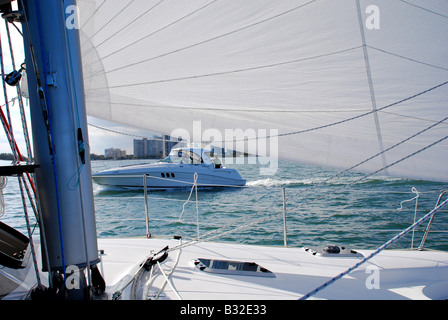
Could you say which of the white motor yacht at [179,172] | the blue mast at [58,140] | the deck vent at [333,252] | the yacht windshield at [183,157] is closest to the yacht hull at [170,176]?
the white motor yacht at [179,172]

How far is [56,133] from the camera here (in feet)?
3.81

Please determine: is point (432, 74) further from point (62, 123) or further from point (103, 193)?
point (103, 193)

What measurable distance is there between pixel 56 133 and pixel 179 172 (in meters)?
14.0

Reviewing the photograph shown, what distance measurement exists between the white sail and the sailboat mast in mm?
674

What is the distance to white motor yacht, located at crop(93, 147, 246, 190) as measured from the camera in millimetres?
14805

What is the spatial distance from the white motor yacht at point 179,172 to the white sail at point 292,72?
12.8 meters

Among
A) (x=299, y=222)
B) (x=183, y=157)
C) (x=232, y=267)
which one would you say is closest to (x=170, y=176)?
(x=183, y=157)

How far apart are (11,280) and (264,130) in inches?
56.6

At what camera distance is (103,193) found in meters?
14.8

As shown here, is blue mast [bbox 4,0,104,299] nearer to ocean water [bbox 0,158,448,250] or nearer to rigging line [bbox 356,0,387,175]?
rigging line [bbox 356,0,387,175]

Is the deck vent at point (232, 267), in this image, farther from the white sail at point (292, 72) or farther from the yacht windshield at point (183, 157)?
the yacht windshield at point (183, 157)

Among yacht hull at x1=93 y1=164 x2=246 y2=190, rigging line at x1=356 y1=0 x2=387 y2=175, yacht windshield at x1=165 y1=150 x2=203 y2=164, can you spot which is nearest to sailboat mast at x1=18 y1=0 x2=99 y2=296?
rigging line at x1=356 y1=0 x2=387 y2=175

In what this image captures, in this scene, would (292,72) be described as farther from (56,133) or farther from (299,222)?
(299,222)

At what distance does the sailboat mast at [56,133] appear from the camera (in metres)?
1.16
